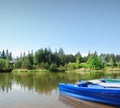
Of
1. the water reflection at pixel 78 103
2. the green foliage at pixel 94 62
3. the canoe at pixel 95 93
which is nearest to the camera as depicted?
the canoe at pixel 95 93

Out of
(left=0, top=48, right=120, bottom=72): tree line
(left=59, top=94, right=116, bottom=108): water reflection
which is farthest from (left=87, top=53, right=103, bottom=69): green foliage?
(left=59, top=94, right=116, bottom=108): water reflection

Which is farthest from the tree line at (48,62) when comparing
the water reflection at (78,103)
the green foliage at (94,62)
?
the water reflection at (78,103)

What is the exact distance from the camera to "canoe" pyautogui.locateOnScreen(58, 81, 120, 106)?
13.7m

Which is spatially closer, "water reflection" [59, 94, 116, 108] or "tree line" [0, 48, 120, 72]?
"water reflection" [59, 94, 116, 108]

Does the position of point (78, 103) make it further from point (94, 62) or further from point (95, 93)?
point (94, 62)

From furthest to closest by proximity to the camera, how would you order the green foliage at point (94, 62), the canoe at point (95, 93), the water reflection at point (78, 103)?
the green foliage at point (94, 62), the water reflection at point (78, 103), the canoe at point (95, 93)

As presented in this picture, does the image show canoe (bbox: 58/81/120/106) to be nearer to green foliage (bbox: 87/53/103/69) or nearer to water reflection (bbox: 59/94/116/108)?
water reflection (bbox: 59/94/116/108)

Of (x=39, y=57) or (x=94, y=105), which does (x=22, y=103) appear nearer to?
(x=94, y=105)

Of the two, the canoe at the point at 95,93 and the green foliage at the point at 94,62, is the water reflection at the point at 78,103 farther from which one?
the green foliage at the point at 94,62

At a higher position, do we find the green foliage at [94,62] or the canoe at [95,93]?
the green foliage at [94,62]

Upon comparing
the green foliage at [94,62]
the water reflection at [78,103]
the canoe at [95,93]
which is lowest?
the water reflection at [78,103]

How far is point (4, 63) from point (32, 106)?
2547 inches

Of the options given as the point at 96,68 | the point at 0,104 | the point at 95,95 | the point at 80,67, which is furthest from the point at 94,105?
the point at 80,67

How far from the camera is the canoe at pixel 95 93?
13664 millimetres
